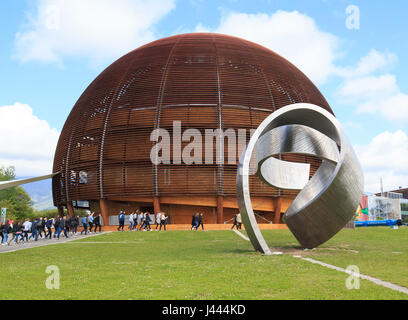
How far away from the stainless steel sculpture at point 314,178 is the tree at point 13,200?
58.5 m

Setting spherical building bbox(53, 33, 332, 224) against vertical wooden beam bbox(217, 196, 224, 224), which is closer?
vertical wooden beam bbox(217, 196, 224, 224)

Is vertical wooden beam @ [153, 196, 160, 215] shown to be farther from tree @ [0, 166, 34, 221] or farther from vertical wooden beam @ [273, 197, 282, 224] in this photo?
tree @ [0, 166, 34, 221]

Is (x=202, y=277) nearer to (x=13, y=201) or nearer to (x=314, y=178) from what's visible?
(x=314, y=178)

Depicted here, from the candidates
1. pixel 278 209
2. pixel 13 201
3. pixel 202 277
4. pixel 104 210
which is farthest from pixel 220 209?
pixel 13 201

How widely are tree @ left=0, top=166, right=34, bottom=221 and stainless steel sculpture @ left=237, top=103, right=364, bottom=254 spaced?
5848 cm

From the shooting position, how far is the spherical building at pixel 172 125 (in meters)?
33.7

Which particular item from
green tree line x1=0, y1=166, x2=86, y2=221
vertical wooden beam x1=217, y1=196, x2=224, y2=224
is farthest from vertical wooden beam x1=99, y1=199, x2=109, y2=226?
green tree line x1=0, y1=166, x2=86, y2=221

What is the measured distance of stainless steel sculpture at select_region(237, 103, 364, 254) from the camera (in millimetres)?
13406

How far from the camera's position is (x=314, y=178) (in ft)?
54.8

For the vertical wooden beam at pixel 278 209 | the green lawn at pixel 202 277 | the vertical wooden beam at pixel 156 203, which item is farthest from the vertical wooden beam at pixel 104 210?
the green lawn at pixel 202 277

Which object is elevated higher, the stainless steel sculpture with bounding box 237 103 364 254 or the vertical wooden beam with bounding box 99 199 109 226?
the stainless steel sculpture with bounding box 237 103 364 254

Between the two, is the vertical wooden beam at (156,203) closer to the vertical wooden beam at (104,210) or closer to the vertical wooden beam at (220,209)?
the vertical wooden beam at (104,210)

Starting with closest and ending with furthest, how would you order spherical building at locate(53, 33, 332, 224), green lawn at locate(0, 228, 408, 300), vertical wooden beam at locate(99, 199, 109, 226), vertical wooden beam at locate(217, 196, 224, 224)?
green lawn at locate(0, 228, 408, 300) < vertical wooden beam at locate(217, 196, 224, 224) < spherical building at locate(53, 33, 332, 224) < vertical wooden beam at locate(99, 199, 109, 226)

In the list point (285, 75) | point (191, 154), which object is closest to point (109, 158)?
point (191, 154)
